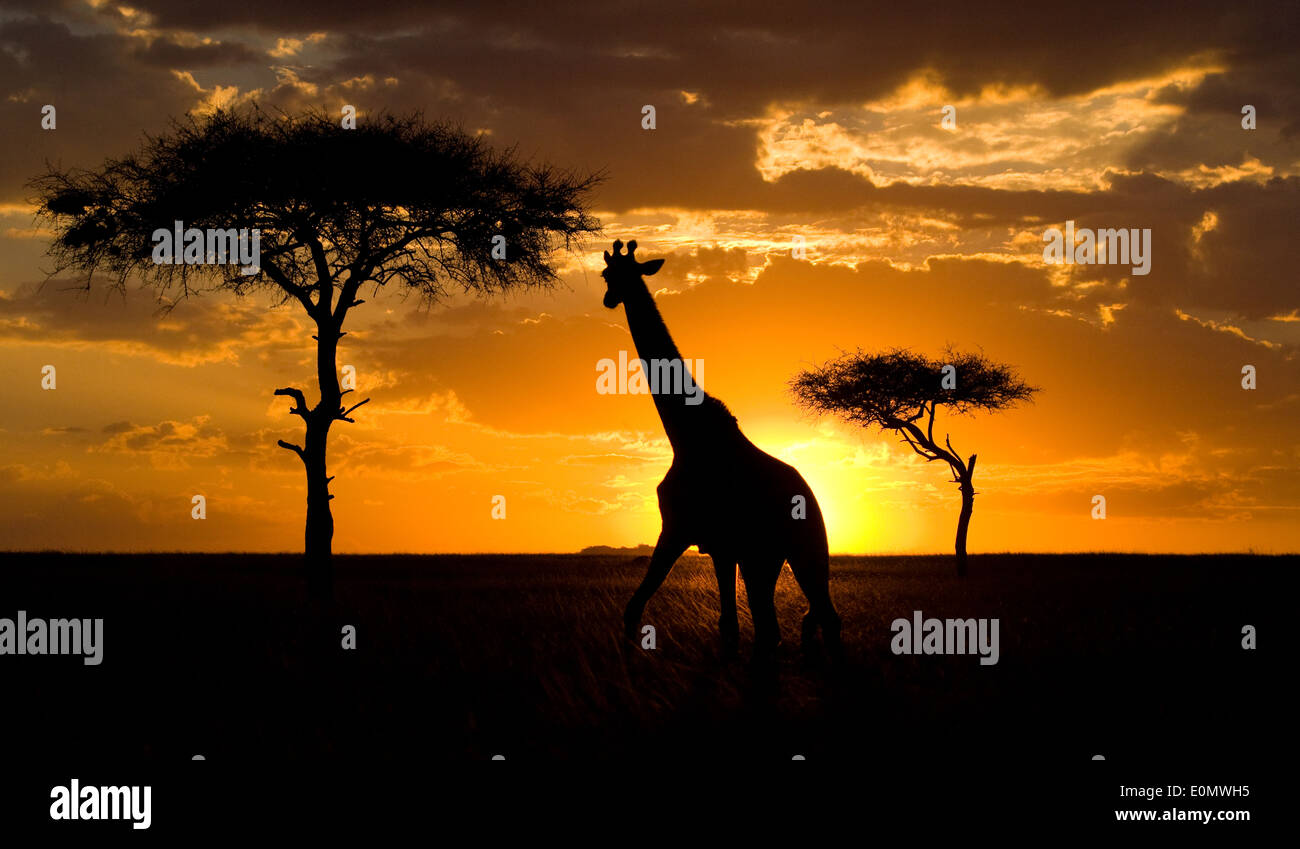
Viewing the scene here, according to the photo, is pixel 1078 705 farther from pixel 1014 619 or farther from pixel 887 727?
pixel 1014 619

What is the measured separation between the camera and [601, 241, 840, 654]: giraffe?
977 centimetres

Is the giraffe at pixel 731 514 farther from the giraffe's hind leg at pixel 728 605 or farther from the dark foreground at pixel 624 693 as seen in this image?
the dark foreground at pixel 624 693

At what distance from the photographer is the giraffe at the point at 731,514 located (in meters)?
9.77

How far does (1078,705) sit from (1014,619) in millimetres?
7026

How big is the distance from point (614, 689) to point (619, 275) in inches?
201

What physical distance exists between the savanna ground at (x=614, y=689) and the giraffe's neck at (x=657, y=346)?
7.96ft

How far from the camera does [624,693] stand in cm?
790

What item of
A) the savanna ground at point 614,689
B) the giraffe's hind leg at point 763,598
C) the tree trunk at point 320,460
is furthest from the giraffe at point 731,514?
the tree trunk at point 320,460

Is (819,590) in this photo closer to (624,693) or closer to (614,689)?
(614,689)

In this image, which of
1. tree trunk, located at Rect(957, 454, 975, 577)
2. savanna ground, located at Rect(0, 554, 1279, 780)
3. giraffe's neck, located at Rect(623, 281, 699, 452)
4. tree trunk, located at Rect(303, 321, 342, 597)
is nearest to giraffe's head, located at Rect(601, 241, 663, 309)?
giraffe's neck, located at Rect(623, 281, 699, 452)

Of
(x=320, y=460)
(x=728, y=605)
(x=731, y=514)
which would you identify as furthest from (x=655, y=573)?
(x=320, y=460)

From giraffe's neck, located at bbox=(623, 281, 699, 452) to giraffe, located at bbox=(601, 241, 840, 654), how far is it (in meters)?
0.01

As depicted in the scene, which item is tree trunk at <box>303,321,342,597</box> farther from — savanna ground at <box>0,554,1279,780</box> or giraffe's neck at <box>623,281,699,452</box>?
giraffe's neck at <box>623,281,699,452</box>
